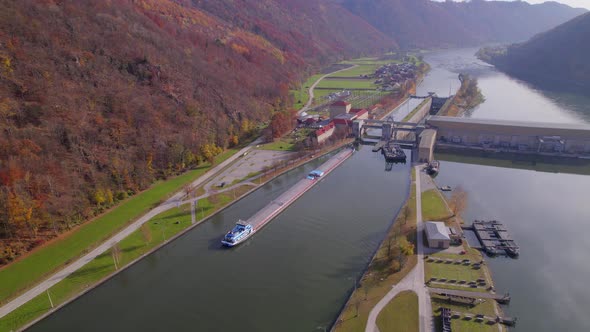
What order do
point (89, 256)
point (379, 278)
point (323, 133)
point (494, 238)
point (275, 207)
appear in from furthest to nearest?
point (323, 133)
point (275, 207)
point (494, 238)
point (89, 256)
point (379, 278)

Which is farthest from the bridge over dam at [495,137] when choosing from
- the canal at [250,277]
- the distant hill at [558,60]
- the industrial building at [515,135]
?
the distant hill at [558,60]

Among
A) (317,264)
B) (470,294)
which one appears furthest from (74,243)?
(470,294)

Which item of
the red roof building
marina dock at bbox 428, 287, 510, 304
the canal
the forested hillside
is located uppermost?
the forested hillside

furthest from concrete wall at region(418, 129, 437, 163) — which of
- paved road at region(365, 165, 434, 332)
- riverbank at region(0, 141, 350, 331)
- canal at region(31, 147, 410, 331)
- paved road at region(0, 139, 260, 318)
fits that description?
paved road at region(0, 139, 260, 318)

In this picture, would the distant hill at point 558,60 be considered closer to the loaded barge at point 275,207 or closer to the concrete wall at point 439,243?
the loaded barge at point 275,207

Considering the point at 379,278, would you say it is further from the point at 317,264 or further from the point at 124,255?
the point at 124,255

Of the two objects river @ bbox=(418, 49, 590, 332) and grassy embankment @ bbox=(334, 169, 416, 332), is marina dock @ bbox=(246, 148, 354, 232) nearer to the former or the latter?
grassy embankment @ bbox=(334, 169, 416, 332)
